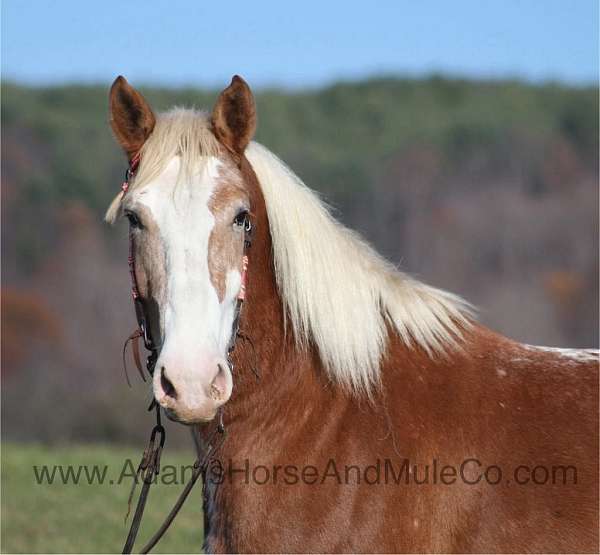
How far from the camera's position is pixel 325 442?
11.3 feet

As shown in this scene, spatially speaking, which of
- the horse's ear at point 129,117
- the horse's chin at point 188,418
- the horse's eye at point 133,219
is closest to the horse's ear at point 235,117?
the horse's ear at point 129,117

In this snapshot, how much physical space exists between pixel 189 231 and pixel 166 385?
564 mm

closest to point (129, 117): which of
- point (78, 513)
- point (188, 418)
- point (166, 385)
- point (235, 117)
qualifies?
point (235, 117)

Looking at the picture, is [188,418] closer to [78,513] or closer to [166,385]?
[166,385]

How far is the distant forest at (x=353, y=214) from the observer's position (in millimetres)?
28812

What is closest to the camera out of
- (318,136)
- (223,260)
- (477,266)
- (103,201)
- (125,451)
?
(223,260)

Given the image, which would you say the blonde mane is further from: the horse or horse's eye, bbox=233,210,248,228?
horse's eye, bbox=233,210,248,228

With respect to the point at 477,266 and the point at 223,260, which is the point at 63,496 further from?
the point at 477,266

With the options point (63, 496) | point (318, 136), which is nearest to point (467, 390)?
point (63, 496)

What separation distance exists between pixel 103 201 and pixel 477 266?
60.5 feet

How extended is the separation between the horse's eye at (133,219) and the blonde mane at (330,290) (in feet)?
0.93

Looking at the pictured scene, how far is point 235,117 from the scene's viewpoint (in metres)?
3.44

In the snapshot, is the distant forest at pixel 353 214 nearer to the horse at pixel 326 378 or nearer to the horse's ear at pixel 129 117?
the horse's ear at pixel 129 117

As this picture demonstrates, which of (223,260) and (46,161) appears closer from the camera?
(223,260)
